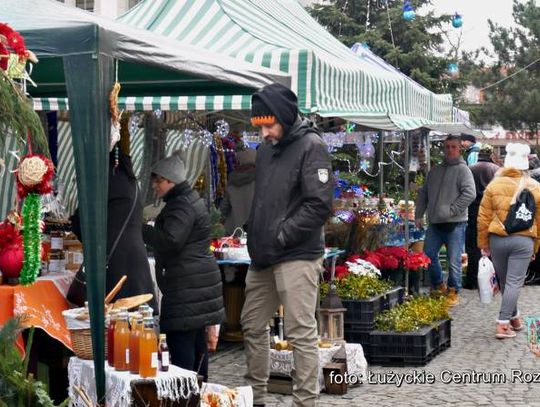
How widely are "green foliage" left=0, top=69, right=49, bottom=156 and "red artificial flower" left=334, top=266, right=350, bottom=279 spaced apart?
223 inches

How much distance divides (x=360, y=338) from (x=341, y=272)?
1.00 meters

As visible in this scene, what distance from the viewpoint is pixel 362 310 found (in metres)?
8.62

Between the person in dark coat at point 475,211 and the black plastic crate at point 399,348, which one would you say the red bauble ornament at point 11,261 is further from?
the person in dark coat at point 475,211

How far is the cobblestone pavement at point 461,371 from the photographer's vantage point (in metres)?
7.18

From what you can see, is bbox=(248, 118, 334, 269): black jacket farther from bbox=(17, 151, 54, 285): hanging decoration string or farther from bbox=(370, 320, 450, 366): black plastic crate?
bbox=(370, 320, 450, 366): black plastic crate

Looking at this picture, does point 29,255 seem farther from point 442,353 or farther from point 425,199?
point 425,199

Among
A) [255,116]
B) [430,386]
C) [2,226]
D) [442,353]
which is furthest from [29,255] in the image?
[442,353]

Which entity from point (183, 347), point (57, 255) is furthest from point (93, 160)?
point (57, 255)

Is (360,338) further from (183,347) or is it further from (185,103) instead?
(183,347)

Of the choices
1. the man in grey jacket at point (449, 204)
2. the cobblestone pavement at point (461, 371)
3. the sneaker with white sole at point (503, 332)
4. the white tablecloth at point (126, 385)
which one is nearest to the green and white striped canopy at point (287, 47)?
the man in grey jacket at point (449, 204)

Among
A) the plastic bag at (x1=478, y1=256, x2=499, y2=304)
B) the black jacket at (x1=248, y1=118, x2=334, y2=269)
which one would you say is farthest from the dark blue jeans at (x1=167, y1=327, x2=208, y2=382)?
the plastic bag at (x1=478, y1=256, x2=499, y2=304)

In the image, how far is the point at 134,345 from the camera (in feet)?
17.1

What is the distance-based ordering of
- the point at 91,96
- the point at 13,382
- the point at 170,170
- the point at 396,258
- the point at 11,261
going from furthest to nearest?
1. the point at 396,258
2. the point at 170,170
3. the point at 11,261
4. the point at 91,96
5. the point at 13,382

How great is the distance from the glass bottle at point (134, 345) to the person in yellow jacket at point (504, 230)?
4826 mm
